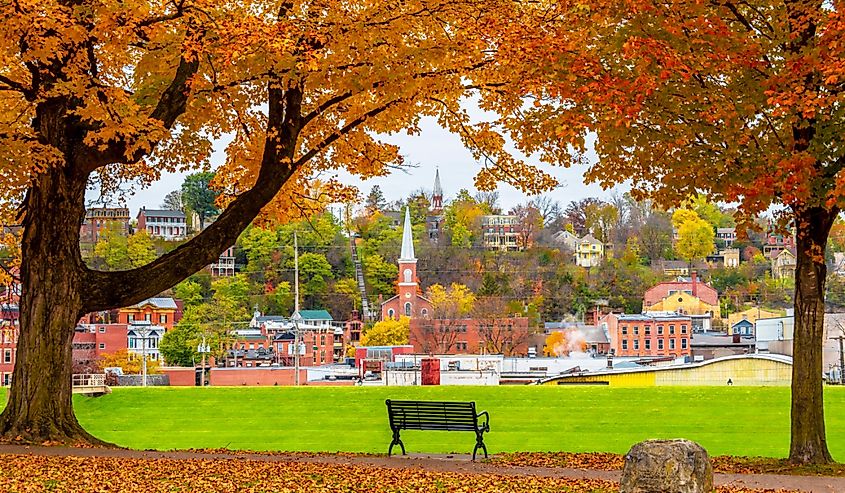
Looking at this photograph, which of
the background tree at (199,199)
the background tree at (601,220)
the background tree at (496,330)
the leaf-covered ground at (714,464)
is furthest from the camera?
the background tree at (199,199)

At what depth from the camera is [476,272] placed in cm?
9675

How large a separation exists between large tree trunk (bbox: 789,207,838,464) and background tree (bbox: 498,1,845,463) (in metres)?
0.01

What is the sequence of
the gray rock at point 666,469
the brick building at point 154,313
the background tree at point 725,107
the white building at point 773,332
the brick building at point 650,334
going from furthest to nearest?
the brick building at point 650,334 → the brick building at point 154,313 → the white building at point 773,332 → the background tree at point 725,107 → the gray rock at point 666,469

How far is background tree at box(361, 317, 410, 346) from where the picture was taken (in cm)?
8425

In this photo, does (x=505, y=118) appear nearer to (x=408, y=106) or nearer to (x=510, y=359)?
(x=408, y=106)

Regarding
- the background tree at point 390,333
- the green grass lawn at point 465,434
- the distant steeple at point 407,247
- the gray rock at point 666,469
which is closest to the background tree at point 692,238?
the distant steeple at point 407,247

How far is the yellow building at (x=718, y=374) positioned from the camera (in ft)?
153

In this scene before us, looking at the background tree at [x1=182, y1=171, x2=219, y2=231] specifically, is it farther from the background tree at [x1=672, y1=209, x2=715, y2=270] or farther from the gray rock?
the gray rock

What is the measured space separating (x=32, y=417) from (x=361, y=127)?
611 centimetres

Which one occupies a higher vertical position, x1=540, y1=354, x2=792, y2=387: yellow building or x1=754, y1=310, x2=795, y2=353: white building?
x1=754, y1=310, x2=795, y2=353: white building

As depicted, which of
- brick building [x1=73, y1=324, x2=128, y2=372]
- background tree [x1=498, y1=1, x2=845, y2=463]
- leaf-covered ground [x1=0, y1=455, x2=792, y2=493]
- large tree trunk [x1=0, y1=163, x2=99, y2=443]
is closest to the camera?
leaf-covered ground [x1=0, y1=455, x2=792, y2=493]

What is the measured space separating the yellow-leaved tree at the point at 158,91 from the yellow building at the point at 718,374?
3342 cm

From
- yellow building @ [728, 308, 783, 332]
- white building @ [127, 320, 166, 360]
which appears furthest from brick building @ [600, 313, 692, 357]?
white building @ [127, 320, 166, 360]

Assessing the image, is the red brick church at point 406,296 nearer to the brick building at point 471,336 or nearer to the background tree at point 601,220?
the brick building at point 471,336
